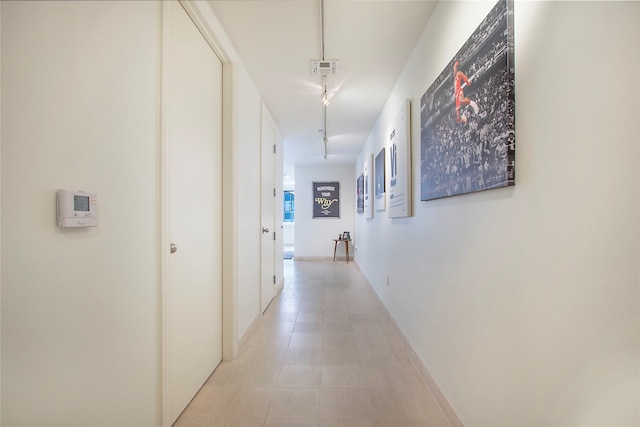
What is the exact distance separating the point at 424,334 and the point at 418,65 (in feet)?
6.71

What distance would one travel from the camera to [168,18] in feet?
4.98

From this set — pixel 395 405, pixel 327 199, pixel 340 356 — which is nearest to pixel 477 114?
pixel 395 405

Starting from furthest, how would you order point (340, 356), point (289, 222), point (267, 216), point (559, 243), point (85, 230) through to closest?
point (289, 222)
point (267, 216)
point (340, 356)
point (85, 230)
point (559, 243)

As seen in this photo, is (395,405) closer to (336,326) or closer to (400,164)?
(336,326)

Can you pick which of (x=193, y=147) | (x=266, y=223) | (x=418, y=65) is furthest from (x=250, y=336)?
(x=418, y=65)

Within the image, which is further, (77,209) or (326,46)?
(326,46)

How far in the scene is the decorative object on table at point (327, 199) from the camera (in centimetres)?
813

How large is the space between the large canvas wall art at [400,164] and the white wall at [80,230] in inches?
73.9

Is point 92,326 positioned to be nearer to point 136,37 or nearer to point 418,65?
point 136,37

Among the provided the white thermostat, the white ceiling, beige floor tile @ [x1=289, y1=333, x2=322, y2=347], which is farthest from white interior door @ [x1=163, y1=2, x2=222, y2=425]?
beige floor tile @ [x1=289, y1=333, x2=322, y2=347]

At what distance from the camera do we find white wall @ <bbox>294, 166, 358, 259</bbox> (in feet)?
26.7

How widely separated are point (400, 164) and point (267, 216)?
188cm

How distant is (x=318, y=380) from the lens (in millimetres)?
2045

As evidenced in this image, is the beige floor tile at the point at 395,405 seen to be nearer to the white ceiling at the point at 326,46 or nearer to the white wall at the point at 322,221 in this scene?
the white ceiling at the point at 326,46
